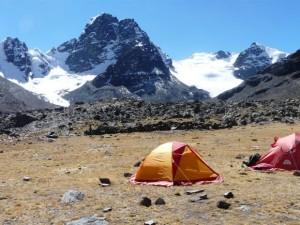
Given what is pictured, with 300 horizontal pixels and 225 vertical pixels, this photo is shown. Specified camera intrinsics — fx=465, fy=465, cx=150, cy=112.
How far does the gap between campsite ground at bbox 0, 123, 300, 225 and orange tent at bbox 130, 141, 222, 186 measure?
78 centimetres

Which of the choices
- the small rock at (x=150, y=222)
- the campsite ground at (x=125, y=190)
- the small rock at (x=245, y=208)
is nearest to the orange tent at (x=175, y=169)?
the campsite ground at (x=125, y=190)

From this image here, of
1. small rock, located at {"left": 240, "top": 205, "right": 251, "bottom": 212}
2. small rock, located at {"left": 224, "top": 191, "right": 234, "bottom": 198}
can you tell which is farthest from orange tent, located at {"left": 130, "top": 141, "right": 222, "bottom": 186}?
small rock, located at {"left": 240, "top": 205, "right": 251, "bottom": 212}

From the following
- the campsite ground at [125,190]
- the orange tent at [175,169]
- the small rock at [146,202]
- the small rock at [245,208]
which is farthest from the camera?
the orange tent at [175,169]

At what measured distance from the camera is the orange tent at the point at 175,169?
72.5ft

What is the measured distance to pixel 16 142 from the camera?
45.7 m

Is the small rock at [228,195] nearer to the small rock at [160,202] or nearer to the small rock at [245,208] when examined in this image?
the small rock at [245,208]

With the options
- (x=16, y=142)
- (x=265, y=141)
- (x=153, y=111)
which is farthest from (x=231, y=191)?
(x=153, y=111)

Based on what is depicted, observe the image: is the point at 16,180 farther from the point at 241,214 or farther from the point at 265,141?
the point at 265,141

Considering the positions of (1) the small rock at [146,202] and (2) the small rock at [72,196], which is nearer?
(1) the small rock at [146,202]

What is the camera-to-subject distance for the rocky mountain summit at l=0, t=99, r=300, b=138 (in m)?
50.3

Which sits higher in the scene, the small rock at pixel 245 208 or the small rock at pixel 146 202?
the small rock at pixel 146 202

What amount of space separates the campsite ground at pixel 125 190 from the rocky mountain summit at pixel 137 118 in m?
12.9

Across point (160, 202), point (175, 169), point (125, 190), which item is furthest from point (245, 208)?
point (175, 169)

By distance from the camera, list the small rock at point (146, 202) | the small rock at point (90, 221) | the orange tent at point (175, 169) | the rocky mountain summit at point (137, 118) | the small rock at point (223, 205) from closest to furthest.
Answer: the small rock at point (90, 221) < the small rock at point (223, 205) < the small rock at point (146, 202) < the orange tent at point (175, 169) < the rocky mountain summit at point (137, 118)
